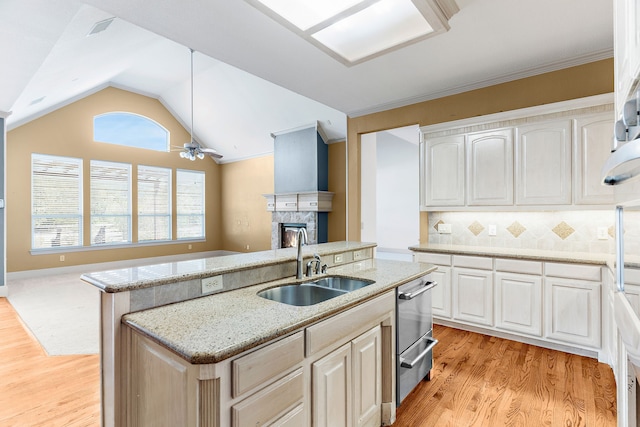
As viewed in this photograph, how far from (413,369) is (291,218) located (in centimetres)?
529

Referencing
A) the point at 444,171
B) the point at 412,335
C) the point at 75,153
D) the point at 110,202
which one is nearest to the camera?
the point at 412,335

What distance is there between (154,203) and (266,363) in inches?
324

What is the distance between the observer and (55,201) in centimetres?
659

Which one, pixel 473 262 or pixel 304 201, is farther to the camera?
pixel 304 201

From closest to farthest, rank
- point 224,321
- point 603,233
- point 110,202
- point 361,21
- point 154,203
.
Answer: point 224,321
point 361,21
point 603,233
point 110,202
point 154,203

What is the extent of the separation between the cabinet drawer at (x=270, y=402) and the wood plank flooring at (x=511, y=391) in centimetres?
112

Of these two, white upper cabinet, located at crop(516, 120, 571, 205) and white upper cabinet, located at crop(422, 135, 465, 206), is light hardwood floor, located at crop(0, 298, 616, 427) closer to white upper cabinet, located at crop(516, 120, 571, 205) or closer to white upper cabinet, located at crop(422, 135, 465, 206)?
white upper cabinet, located at crop(516, 120, 571, 205)

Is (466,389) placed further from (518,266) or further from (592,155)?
(592,155)

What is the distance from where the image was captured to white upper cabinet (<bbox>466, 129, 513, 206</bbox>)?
331 centimetres

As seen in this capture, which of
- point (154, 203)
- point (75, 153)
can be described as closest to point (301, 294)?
point (75, 153)

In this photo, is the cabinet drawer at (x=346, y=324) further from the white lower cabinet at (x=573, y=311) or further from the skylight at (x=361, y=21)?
the white lower cabinet at (x=573, y=311)

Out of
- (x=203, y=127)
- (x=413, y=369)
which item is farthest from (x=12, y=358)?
(x=203, y=127)

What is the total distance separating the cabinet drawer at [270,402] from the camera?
3.48 ft

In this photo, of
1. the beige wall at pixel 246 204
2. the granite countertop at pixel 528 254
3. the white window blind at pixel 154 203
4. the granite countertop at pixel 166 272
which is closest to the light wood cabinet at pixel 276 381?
the granite countertop at pixel 166 272
